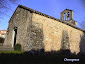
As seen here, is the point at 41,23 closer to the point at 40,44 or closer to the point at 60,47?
the point at 40,44

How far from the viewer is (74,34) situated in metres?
14.4

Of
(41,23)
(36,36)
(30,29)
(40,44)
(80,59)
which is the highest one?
(41,23)

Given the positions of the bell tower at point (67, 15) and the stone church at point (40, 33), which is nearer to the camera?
the stone church at point (40, 33)

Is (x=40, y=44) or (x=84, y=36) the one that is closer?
(x=40, y=44)

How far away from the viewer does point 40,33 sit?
925 centimetres

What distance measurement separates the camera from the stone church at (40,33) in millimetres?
8938

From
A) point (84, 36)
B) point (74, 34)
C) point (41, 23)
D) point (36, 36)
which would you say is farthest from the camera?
point (84, 36)

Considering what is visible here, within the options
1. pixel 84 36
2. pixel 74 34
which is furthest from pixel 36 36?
pixel 84 36

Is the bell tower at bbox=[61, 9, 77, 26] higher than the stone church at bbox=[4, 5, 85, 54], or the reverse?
the bell tower at bbox=[61, 9, 77, 26]

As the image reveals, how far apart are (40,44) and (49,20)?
4.21 meters

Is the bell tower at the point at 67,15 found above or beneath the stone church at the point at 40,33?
above

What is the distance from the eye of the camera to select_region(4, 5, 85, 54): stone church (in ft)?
29.3

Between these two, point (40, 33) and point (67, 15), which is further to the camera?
point (67, 15)

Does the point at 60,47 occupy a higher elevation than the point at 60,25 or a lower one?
lower
